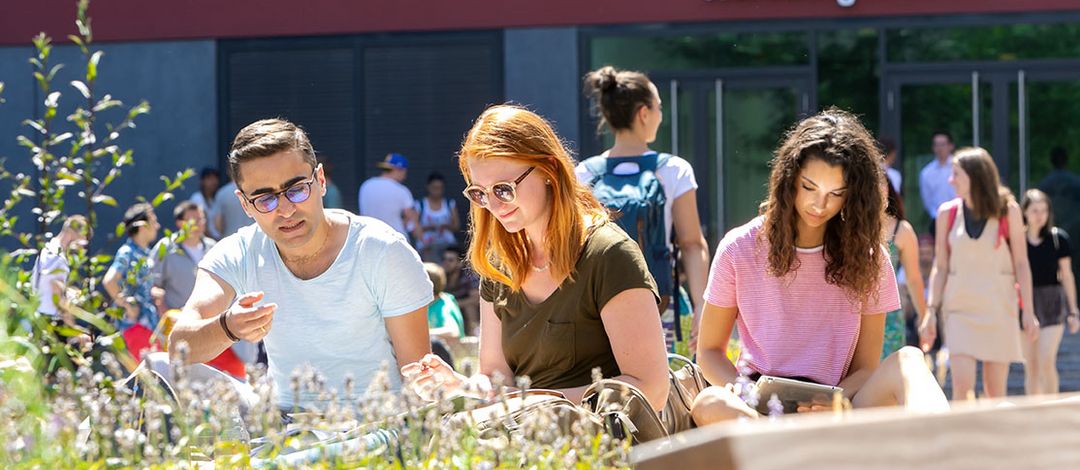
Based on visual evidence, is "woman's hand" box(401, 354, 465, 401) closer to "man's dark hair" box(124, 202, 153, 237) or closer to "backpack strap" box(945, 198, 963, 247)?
"man's dark hair" box(124, 202, 153, 237)

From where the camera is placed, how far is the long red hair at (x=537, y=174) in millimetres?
3949

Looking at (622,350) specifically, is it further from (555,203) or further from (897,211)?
(897,211)

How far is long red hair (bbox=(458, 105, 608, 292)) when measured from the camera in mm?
3949

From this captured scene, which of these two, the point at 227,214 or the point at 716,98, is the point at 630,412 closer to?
the point at 227,214

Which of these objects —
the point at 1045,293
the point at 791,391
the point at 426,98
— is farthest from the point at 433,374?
the point at 426,98

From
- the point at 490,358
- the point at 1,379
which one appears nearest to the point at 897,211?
the point at 490,358

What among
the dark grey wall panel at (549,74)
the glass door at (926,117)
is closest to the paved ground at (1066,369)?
the glass door at (926,117)

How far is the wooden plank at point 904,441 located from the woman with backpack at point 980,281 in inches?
246

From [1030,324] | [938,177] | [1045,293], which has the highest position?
[938,177]

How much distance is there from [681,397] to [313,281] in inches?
44.8

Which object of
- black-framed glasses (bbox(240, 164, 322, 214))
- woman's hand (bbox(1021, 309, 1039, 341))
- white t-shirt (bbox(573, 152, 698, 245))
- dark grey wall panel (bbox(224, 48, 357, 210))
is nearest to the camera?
black-framed glasses (bbox(240, 164, 322, 214))

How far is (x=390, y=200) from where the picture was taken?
14094 mm

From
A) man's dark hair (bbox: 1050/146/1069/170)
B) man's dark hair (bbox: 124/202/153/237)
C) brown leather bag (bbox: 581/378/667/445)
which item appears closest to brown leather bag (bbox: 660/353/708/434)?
brown leather bag (bbox: 581/378/667/445)

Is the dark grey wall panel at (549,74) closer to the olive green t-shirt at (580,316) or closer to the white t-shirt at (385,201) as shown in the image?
the white t-shirt at (385,201)
